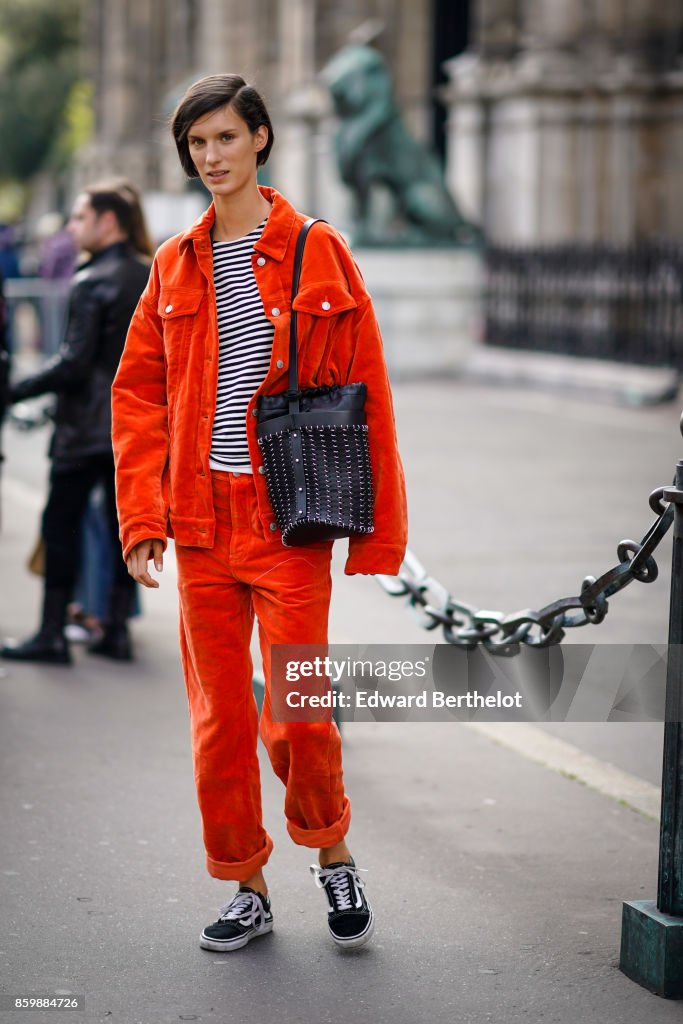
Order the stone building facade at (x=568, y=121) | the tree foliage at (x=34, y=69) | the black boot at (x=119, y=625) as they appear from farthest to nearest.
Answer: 1. the tree foliage at (x=34, y=69)
2. the stone building facade at (x=568, y=121)
3. the black boot at (x=119, y=625)

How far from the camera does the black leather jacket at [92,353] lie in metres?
6.50

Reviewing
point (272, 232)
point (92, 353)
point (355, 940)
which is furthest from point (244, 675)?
point (92, 353)

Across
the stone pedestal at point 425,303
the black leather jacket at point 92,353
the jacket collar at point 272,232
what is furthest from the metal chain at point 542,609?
the stone pedestal at point 425,303

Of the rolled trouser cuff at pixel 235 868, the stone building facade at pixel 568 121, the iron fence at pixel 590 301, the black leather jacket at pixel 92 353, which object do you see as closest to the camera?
the rolled trouser cuff at pixel 235 868

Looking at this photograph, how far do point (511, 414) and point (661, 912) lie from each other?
11967 mm

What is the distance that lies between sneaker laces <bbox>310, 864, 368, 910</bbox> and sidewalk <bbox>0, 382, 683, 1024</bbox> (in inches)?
4.8

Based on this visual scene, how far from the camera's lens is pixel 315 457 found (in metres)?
3.74

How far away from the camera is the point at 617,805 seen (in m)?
5.06

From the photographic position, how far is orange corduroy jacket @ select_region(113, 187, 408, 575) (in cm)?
377

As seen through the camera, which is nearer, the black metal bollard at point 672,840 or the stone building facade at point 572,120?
the black metal bollard at point 672,840

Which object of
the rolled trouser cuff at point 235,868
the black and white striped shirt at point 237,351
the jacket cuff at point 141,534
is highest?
the black and white striped shirt at point 237,351

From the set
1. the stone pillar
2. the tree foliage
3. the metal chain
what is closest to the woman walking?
the metal chain

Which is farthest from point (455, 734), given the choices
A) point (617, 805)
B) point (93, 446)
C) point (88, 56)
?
point (88, 56)

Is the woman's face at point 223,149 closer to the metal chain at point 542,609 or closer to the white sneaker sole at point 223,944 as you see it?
the metal chain at point 542,609
